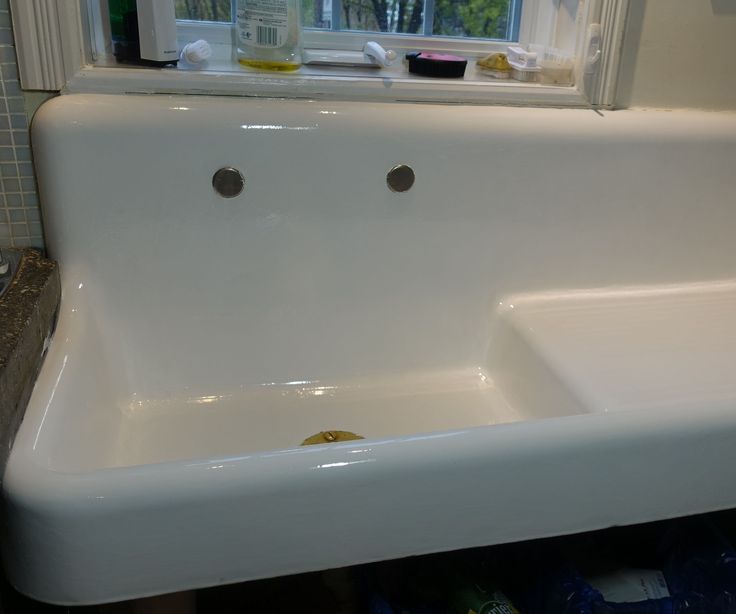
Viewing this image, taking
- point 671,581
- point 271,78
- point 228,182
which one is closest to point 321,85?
point 271,78

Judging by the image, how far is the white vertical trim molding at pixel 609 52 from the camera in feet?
3.35

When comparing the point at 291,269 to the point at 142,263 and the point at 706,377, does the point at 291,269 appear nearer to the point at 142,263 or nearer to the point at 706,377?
the point at 142,263

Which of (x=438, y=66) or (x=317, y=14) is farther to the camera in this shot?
(x=317, y=14)

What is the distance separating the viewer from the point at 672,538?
0.94 meters

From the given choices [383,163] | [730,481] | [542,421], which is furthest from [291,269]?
[730,481]

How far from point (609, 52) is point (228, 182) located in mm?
568

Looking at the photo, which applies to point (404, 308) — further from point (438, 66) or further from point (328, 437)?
point (438, 66)

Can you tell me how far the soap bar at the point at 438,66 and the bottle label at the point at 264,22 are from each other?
202mm

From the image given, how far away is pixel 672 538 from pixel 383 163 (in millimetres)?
608

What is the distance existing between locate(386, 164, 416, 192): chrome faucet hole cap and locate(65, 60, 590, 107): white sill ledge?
109 millimetres

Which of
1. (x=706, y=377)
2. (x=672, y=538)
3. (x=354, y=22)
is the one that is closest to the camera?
(x=706, y=377)

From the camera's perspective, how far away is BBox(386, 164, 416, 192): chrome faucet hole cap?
95cm

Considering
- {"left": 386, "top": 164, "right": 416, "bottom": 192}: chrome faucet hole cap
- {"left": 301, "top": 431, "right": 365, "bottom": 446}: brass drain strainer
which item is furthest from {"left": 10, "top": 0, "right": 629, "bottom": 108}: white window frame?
{"left": 301, "top": 431, "right": 365, "bottom": 446}: brass drain strainer

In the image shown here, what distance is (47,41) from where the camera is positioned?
85cm
